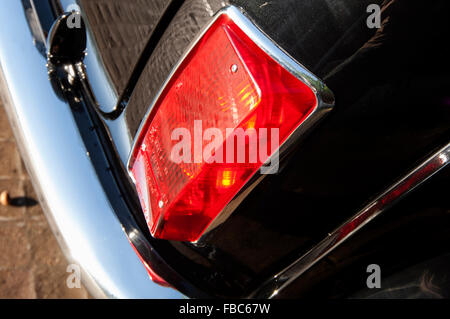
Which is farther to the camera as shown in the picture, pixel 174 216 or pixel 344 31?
pixel 174 216

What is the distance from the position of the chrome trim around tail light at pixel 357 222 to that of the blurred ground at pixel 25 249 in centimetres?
110

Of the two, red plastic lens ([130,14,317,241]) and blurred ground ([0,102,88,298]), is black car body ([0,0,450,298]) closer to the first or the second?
red plastic lens ([130,14,317,241])

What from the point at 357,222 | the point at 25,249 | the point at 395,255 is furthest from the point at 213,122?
the point at 25,249

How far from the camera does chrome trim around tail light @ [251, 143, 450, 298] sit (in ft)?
2.75

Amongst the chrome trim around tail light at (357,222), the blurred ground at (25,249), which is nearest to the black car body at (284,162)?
the chrome trim around tail light at (357,222)

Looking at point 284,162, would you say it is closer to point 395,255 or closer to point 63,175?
point 395,255

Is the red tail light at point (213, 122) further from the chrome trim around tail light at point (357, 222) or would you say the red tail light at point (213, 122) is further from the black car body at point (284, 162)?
the chrome trim around tail light at point (357, 222)

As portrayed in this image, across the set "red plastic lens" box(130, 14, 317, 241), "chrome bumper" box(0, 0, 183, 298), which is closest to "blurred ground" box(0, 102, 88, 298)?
"chrome bumper" box(0, 0, 183, 298)

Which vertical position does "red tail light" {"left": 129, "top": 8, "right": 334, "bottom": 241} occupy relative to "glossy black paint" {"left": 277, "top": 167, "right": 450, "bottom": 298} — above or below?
above

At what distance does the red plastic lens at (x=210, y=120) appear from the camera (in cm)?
74

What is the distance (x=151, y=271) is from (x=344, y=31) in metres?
0.69

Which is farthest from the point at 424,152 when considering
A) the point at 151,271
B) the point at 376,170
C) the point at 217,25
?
the point at 151,271

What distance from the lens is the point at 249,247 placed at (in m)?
0.99

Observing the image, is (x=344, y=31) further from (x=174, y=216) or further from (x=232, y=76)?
(x=174, y=216)
